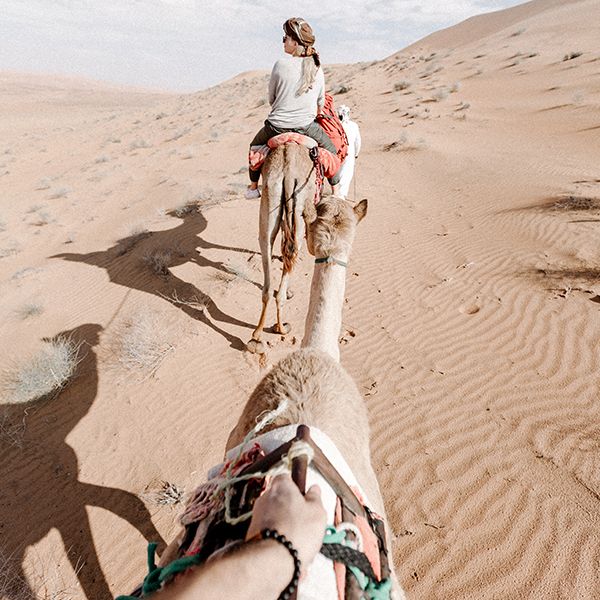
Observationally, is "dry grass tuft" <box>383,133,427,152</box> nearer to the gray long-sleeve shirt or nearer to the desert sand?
the desert sand

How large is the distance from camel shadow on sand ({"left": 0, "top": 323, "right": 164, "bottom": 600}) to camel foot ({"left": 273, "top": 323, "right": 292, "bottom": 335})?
2.36 metres

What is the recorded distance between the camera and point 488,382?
4.32 meters

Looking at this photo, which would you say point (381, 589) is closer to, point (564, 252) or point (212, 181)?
point (564, 252)

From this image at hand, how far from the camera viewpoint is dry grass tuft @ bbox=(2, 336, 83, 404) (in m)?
4.69

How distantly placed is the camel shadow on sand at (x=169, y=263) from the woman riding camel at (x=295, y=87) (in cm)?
206

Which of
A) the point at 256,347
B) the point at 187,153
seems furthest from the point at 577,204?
the point at 187,153

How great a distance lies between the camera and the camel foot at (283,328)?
17.4 feet

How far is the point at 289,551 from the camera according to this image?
2.85ft

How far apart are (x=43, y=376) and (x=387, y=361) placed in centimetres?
421

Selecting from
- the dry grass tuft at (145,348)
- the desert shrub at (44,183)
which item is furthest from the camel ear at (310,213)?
the desert shrub at (44,183)

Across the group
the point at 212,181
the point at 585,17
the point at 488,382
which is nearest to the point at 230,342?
the point at 488,382

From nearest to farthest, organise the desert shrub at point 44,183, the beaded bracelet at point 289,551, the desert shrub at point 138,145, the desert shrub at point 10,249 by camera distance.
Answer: the beaded bracelet at point 289,551 < the desert shrub at point 10,249 < the desert shrub at point 44,183 < the desert shrub at point 138,145

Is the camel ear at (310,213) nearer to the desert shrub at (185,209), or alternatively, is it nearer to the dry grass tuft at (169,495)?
the dry grass tuft at (169,495)

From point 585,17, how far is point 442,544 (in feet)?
163
